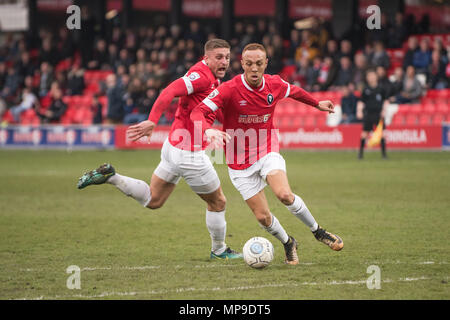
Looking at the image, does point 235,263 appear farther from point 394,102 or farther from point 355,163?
point 394,102

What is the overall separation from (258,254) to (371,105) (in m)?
11.7

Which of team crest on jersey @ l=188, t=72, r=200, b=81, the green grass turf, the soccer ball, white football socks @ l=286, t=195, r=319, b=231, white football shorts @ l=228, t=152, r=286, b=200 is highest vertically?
team crest on jersey @ l=188, t=72, r=200, b=81

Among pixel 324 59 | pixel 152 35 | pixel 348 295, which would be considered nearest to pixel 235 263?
pixel 348 295

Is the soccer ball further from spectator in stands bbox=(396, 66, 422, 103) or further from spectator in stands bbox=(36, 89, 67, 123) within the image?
spectator in stands bbox=(36, 89, 67, 123)

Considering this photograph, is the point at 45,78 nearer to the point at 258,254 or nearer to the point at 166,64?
the point at 166,64

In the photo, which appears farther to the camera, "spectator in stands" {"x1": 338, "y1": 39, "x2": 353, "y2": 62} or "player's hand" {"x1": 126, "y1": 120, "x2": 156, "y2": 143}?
"spectator in stands" {"x1": 338, "y1": 39, "x2": 353, "y2": 62}

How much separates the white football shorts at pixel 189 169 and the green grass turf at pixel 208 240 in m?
0.75

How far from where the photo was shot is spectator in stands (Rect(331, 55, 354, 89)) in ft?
71.1

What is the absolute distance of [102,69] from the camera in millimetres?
27484

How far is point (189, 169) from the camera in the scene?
22.3 feet

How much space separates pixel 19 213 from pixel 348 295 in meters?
6.28

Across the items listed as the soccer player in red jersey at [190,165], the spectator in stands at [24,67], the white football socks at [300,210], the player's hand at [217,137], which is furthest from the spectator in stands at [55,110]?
the player's hand at [217,137]

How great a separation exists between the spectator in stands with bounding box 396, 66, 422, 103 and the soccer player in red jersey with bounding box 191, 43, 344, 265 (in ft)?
47.2

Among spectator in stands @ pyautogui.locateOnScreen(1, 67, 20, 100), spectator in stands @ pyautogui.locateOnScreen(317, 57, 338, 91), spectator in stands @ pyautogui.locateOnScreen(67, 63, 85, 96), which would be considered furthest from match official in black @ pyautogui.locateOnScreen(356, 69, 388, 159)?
spectator in stands @ pyautogui.locateOnScreen(1, 67, 20, 100)
